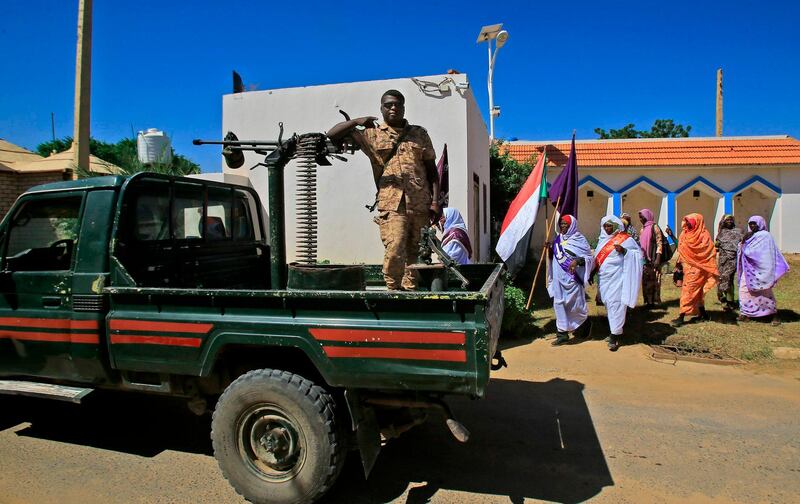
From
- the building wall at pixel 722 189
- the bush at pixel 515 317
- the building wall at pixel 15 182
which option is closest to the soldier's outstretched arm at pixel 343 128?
the bush at pixel 515 317

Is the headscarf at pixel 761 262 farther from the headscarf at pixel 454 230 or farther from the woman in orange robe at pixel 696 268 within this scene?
the headscarf at pixel 454 230

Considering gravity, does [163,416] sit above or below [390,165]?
below

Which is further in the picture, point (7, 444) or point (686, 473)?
point (7, 444)

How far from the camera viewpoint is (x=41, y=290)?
11.7 ft

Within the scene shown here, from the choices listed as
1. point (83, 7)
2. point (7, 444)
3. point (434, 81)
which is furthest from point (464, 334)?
point (83, 7)

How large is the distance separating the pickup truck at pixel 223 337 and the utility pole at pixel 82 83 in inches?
221

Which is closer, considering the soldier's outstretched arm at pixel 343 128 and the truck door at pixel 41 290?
the truck door at pixel 41 290

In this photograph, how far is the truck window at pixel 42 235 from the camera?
12.4 feet

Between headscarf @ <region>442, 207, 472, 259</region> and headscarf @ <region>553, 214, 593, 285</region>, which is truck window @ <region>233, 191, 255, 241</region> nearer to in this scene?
headscarf @ <region>442, 207, 472, 259</region>

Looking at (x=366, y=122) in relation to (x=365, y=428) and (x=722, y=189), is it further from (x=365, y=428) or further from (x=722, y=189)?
(x=722, y=189)

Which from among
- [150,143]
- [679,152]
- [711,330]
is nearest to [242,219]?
[711,330]

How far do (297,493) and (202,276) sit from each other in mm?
1926

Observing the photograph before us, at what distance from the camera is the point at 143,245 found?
367 cm

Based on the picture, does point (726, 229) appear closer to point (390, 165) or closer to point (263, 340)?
point (390, 165)
